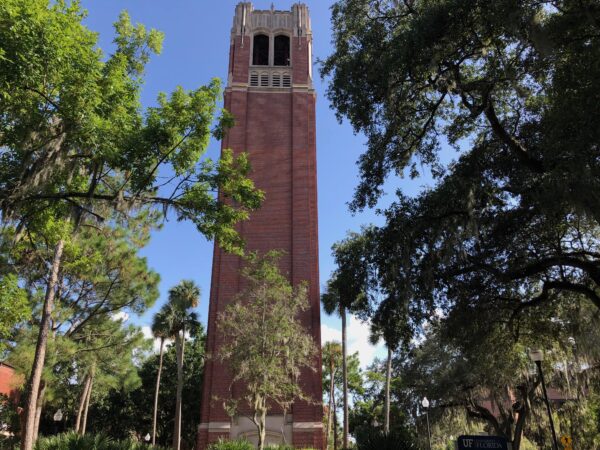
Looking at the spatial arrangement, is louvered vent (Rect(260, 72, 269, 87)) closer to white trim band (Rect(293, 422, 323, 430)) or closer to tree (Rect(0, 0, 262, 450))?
white trim band (Rect(293, 422, 323, 430))

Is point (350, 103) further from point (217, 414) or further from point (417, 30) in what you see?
point (217, 414)

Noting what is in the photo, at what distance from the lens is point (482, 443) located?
7.23 m

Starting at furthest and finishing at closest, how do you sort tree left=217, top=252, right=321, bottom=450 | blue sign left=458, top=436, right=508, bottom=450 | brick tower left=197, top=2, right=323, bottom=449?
brick tower left=197, top=2, right=323, bottom=449 < tree left=217, top=252, right=321, bottom=450 < blue sign left=458, top=436, right=508, bottom=450

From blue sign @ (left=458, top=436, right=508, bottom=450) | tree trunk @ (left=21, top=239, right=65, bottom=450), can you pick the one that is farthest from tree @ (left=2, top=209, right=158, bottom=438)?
blue sign @ (left=458, top=436, right=508, bottom=450)

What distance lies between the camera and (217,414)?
27594mm

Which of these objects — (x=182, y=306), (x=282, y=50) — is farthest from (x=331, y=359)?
(x=282, y=50)

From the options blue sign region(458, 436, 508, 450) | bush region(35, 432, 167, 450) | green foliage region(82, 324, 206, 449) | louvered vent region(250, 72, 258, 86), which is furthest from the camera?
green foliage region(82, 324, 206, 449)

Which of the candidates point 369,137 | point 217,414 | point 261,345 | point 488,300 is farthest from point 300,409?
point 369,137

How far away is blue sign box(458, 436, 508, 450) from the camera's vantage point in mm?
7059

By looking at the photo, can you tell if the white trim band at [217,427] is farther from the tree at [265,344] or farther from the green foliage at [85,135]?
the green foliage at [85,135]

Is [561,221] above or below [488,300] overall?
above

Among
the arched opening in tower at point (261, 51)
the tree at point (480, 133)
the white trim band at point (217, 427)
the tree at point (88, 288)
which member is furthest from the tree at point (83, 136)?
the arched opening in tower at point (261, 51)

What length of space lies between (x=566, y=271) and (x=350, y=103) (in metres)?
7.95

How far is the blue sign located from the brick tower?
20.3m
